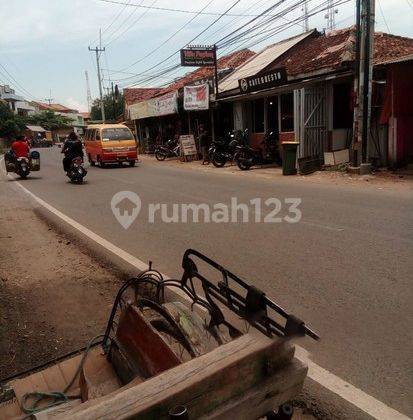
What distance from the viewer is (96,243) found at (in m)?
6.93

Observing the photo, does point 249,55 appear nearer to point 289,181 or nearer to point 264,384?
point 289,181

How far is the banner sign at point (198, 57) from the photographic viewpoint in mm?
22156

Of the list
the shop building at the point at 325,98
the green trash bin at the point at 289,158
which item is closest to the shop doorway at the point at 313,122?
the shop building at the point at 325,98

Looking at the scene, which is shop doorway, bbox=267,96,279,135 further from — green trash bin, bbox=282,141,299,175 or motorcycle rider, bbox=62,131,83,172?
motorcycle rider, bbox=62,131,83,172

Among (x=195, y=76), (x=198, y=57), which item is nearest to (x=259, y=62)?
(x=198, y=57)

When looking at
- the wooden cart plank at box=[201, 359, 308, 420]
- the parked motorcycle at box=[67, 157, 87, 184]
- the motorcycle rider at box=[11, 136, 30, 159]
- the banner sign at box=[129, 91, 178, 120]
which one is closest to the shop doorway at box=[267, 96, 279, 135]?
the banner sign at box=[129, 91, 178, 120]

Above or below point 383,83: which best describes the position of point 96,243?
below

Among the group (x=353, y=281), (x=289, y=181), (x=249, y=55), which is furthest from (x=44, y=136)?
(x=353, y=281)

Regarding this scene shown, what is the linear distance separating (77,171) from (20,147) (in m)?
3.52

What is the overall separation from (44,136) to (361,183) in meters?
75.1

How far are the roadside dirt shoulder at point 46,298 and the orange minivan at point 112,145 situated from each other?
13.2m

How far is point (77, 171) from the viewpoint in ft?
48.2

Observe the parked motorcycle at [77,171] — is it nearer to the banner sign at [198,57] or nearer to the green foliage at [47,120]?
the banner sign at [198,57]

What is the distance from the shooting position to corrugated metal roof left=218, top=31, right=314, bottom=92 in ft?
71.3
